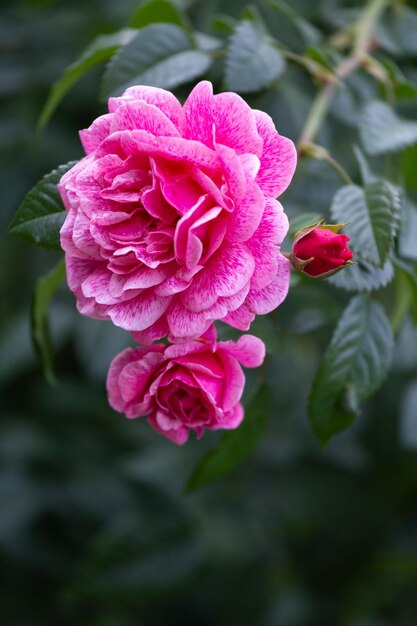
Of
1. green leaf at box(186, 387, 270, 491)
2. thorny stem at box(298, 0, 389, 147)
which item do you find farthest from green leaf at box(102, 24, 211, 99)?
green leaf at box(186, 387, 270, 491)

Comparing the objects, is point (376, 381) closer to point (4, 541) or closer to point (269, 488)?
point (269, 488)

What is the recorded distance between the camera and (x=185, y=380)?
69cm

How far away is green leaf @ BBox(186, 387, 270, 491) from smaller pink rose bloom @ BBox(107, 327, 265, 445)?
15cm

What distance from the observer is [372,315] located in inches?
33.9

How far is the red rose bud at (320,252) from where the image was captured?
0.65 m

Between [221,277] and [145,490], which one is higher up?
[221,277]

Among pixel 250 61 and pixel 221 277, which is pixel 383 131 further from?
pixel 221 277

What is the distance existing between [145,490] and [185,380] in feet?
2.94

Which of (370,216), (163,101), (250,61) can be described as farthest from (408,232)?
(163,101)

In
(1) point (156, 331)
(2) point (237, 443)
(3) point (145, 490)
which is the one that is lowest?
(3) point (145, 490)

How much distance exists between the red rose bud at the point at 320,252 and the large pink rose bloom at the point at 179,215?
2 centimetres

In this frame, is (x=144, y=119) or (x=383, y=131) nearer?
(x=144, y=119)

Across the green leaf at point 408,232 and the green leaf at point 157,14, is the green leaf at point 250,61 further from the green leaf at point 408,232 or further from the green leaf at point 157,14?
the green leaf at point 408,232

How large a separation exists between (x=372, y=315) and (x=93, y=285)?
1.09ft
